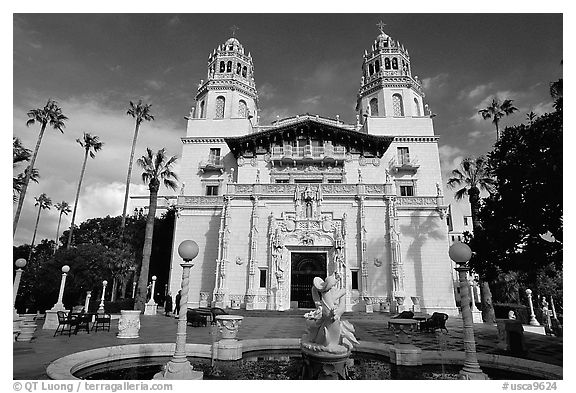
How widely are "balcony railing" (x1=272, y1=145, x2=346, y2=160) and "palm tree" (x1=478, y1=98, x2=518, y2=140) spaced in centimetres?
1213

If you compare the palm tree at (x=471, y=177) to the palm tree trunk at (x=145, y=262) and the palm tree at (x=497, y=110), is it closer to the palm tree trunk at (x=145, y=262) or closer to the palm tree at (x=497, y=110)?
the palm tree at (x=497, y=110)

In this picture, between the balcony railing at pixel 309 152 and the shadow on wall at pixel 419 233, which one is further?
the balcony railing at pixel 309 152

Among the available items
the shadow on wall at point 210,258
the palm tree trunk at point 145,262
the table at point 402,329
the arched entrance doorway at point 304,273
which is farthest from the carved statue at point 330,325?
the shadow on wall at point 210,258

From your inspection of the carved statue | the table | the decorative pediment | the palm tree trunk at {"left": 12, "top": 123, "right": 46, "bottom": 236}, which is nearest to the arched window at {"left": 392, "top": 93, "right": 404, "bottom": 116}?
the decorative pediment

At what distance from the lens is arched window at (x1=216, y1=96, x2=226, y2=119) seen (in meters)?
32.8

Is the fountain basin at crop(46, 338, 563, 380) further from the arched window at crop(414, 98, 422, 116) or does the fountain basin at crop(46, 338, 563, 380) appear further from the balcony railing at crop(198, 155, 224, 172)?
the arched window at crop(414, 98, 422, 116)

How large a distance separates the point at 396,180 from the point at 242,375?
25368 millimetres

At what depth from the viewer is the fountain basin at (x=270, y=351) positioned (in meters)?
6.56

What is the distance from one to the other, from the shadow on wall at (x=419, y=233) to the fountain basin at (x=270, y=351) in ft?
57.1

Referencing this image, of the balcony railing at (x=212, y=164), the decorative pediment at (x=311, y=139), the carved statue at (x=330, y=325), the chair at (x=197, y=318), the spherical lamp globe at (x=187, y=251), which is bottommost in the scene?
the chair at (x=197, y=318)

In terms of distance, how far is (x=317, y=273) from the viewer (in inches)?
961

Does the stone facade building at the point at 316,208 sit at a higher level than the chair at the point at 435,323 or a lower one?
higher
